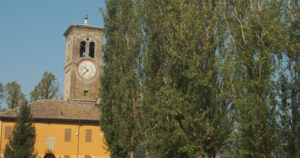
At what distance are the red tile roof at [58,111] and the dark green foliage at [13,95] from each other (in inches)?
430

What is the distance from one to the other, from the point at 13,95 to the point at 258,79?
3321 centimetres

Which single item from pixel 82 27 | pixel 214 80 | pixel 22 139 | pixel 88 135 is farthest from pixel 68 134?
pixel 214 80

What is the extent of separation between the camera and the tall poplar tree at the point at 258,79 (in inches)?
466

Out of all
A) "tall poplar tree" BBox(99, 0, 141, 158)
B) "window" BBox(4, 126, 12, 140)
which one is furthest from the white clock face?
"tall poplar tree" BBox(99, 0, 141, 158)

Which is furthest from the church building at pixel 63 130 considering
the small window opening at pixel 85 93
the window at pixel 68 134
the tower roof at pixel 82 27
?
the tower roof at pixel 82 27

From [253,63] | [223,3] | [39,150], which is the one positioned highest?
[223,3]

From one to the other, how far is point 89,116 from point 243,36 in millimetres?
18591

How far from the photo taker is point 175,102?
573 inches

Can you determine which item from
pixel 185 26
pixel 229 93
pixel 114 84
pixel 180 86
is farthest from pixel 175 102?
pixel 114 84

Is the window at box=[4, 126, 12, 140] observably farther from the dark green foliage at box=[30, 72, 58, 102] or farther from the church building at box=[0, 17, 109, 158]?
the dark green foliage at box=[30, 72, 58, 102]

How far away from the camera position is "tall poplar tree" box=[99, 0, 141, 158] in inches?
803

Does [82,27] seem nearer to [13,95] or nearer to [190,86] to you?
[13,95]

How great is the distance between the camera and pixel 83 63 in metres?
36.2

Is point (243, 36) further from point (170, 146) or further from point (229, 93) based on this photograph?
point (170, 146)
